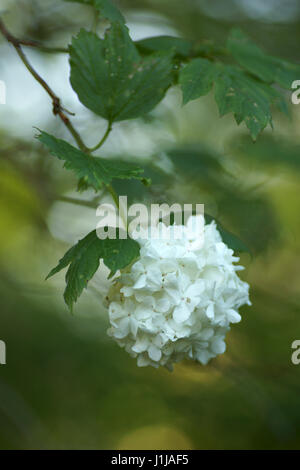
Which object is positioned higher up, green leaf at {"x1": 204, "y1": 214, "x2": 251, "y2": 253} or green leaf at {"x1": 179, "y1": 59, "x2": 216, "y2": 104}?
green leaf at {"x1": 179, "y1": 59, "x2": 216, "y2": 104}

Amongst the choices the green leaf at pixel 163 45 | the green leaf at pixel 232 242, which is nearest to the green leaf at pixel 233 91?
the green leaf at pixel 163 45

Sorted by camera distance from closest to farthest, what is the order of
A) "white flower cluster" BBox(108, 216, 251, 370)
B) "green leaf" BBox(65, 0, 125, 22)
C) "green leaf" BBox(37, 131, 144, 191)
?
"green leaf" BBox(37, 131, 144, 191)
"white flower cluster" BBox(108, 216, 251, 370)
"green leaf" BBox(65, 0, 125, 22)

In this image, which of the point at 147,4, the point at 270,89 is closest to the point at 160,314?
the point at 270,89

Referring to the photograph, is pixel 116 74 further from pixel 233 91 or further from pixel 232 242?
pixel 232 242

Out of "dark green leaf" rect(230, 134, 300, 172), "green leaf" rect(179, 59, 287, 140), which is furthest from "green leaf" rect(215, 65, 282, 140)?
"dark green leaf" rect(230, 134, 300, 172)

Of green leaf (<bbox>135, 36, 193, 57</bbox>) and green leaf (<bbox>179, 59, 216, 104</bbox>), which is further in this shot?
green leaf (<bbox>135, 36, 193, 57</bbox>)

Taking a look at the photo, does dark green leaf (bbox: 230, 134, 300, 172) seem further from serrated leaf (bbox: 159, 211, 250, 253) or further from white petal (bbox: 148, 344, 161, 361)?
white petal (bbox: 148, 344, 161, 361)
